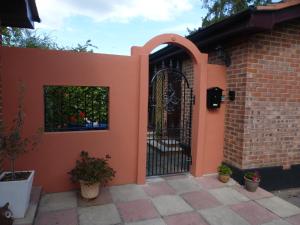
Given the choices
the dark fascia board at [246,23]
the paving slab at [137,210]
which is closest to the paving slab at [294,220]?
the paving slab at [137,210]

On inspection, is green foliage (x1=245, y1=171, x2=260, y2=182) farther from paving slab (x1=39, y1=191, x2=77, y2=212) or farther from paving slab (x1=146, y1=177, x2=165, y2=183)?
paving slab (x1=39, y1=191, x2=77, y2=212)

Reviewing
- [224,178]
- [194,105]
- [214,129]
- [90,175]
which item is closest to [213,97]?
[194,105]

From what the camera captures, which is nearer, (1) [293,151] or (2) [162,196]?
(2) [162,196]

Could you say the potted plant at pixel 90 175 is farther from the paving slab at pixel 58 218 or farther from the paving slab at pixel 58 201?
the paving slab at pixel 58 218

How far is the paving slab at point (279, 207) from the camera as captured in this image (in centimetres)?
352

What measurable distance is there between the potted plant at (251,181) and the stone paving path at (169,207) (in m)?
0.09

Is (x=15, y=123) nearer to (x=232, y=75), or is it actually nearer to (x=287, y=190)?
(x=232, y=75)

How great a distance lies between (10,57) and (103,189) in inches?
97.2

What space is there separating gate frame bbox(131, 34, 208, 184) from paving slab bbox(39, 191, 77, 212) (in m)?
1.15

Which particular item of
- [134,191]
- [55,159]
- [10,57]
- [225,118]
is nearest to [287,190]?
[225,118]

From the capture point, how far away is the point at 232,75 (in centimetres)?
463

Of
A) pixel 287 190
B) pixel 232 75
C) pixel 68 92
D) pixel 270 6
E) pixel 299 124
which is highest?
pixel 270 6

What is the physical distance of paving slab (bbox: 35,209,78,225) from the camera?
2.99 m

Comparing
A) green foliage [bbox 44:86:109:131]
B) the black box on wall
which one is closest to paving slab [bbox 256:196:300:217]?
the black box on wall
